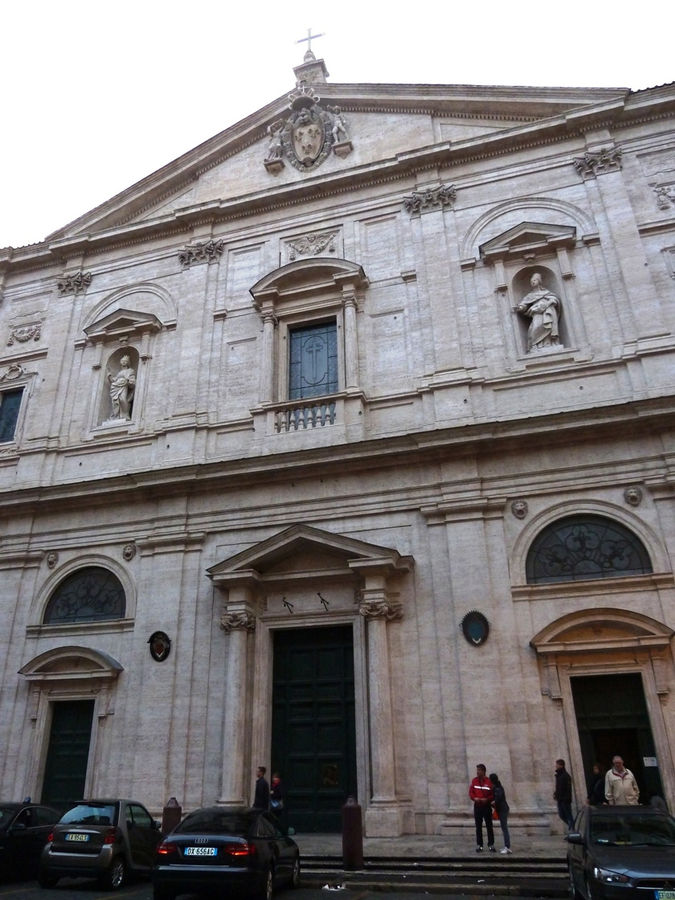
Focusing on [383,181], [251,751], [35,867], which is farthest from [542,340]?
[35,867]

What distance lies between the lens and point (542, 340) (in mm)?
15328

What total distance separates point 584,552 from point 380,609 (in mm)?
3879

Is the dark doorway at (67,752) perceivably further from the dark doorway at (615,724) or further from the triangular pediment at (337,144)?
the triangular pediment at (337,144)

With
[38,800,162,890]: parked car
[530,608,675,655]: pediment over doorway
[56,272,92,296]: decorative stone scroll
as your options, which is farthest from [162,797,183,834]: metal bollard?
[56,272,92,296]: decorative stone scroll

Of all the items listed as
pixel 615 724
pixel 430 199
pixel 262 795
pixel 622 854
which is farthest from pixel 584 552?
pixel 430 199

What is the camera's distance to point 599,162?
16.6m

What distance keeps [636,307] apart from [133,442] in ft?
38.0

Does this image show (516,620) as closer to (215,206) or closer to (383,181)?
(383,181)

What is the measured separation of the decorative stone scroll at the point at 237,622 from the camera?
1418 centimetres

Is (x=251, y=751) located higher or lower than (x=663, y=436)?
lower

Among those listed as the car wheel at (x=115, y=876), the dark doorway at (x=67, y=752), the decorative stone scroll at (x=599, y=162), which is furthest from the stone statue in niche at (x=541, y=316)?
the dark doorway at (x=67, y=752)

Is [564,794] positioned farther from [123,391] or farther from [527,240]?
[123,391]

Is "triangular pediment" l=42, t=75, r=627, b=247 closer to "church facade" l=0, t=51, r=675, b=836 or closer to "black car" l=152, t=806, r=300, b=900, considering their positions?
"church facade" l=0, t=51, r=675, b=836

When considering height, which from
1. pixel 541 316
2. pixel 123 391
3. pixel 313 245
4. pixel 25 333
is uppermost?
pixel 313 245
